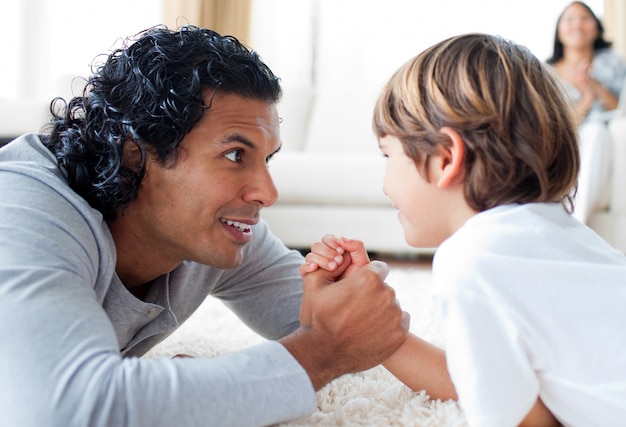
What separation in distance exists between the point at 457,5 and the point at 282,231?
9.05 ft

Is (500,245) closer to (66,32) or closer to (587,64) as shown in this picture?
(587,64)

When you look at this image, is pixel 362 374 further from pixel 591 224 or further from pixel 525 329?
pixel 591 224

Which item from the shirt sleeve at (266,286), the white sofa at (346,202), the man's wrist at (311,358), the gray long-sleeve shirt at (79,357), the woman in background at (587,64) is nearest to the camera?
the gray long-sleeve shirt at (79,357)

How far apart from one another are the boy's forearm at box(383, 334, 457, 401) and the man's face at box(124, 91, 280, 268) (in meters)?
0.31

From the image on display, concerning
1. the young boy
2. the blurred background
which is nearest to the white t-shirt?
the young boy

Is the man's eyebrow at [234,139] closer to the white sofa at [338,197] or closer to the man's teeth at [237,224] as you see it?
the man's teeth at [237,224]

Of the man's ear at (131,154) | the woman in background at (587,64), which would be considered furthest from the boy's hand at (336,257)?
the woman in background at (587,64)

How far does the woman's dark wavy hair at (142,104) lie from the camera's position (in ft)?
3.71

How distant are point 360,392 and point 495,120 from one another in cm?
51

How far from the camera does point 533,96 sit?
0.98m

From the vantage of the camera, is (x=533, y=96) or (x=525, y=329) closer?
(x=525, y=329)

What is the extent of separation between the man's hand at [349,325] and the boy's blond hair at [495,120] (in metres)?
0.19

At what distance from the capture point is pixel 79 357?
0.78 m

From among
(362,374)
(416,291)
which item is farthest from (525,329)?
(416,291)
